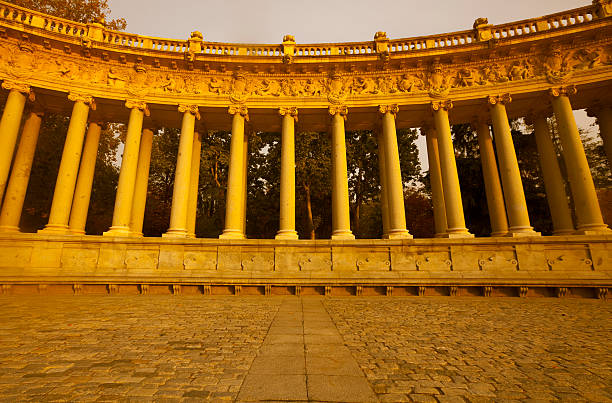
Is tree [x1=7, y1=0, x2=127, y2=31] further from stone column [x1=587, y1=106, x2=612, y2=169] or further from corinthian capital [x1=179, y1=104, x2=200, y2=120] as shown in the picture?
stone column [x1=587, y1=106, x2=612, y2=169]

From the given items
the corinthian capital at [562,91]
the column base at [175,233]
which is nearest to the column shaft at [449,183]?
the corinthian capital at [562,91]

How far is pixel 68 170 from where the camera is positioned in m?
18.8

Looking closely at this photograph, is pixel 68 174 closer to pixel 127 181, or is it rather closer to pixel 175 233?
pixel 127 181

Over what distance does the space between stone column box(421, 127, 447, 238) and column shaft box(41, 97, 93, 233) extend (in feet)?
84.0

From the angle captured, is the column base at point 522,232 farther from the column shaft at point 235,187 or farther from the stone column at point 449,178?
the column shaft at point 235,187

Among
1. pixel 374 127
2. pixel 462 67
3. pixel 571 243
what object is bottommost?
pixel 571 243

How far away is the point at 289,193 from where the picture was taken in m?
20.1

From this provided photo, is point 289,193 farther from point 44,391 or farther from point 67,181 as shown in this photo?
point 44,391

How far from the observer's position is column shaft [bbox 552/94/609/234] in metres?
17.0

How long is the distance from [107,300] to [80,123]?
14095 mm

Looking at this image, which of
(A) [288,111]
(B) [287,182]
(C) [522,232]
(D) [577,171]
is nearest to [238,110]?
(A) [288,111]

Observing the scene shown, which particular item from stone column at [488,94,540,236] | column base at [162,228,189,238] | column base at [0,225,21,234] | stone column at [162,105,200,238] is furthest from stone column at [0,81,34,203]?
stone column at [488,94,540,236]

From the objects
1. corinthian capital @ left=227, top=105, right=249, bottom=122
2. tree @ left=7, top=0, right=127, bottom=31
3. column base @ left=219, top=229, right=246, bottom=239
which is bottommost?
column base @ left=219, top=229, right=246, bottom=239

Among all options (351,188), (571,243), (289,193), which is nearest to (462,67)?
(571,243)
